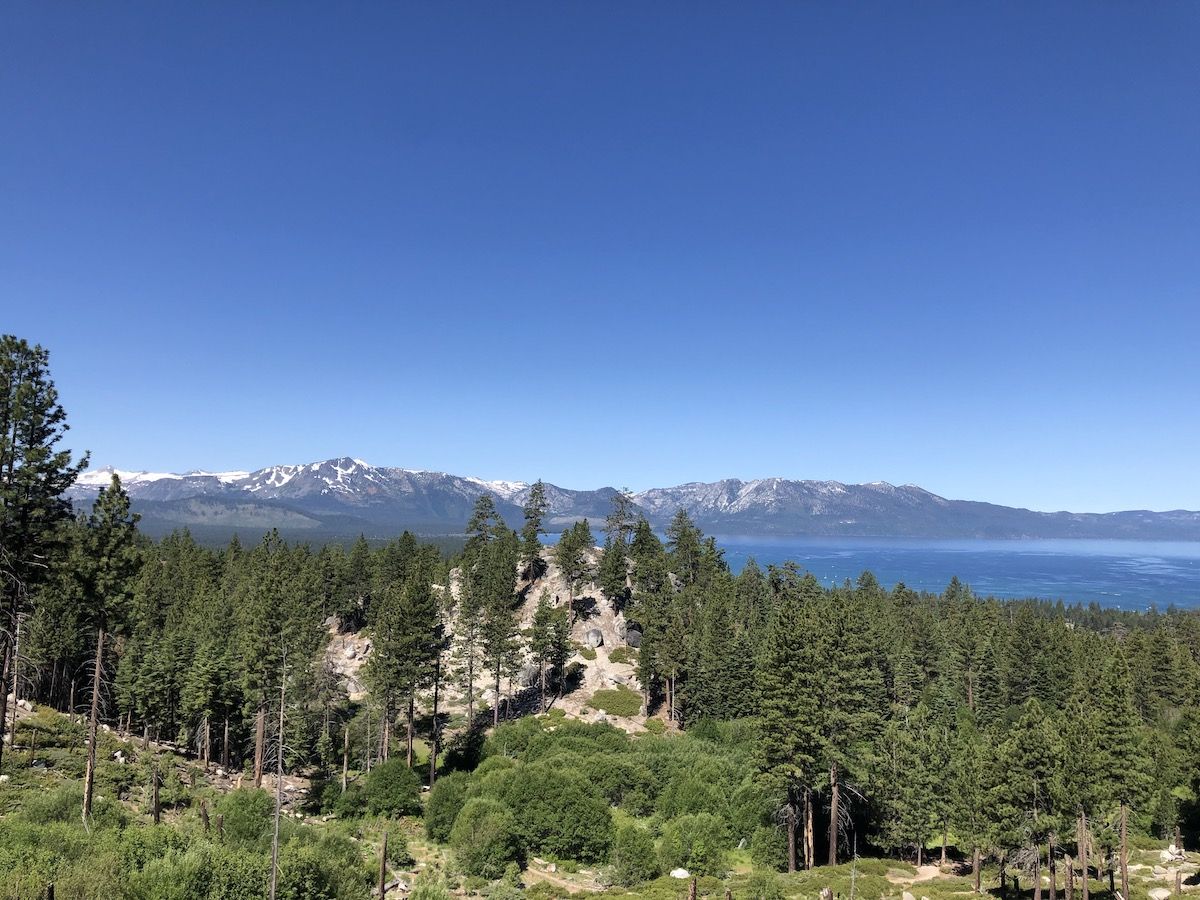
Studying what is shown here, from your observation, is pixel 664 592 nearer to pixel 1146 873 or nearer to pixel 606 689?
pixel 606 689

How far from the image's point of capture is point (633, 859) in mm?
35656

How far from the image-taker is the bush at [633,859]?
3501 cm

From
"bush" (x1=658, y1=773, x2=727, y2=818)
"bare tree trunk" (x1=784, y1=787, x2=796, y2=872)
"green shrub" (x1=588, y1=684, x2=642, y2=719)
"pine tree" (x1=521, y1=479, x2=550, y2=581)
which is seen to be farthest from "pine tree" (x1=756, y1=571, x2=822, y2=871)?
"pine tree" (x1=521, y1=479, x2=550, y2=581)

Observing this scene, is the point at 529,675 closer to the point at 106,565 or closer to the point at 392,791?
the point at 392,791

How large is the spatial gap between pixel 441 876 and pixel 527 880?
468cm

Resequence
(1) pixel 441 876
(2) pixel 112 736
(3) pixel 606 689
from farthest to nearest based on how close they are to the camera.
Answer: (3) pixel 606 689, (2) pixel 112 736, (1) pixel 441 876

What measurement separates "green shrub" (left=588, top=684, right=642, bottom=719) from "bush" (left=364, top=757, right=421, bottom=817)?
108 ft

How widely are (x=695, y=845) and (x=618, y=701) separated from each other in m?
40.3

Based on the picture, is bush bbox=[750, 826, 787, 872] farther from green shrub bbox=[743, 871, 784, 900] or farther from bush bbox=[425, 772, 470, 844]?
bush bbox=[425, 772, 470, 844]

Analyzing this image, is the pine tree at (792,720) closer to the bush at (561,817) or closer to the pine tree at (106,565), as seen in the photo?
the bush at (561,817)

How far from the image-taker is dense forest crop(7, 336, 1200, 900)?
26.6 m

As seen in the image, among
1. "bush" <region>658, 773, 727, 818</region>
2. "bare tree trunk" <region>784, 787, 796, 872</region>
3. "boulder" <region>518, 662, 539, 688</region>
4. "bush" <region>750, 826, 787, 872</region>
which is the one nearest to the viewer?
"bare tree trunk" <region>784, 787, 796, 872</region>

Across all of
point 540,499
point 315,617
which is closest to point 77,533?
point 315,617

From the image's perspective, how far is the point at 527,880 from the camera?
34.8 meters
